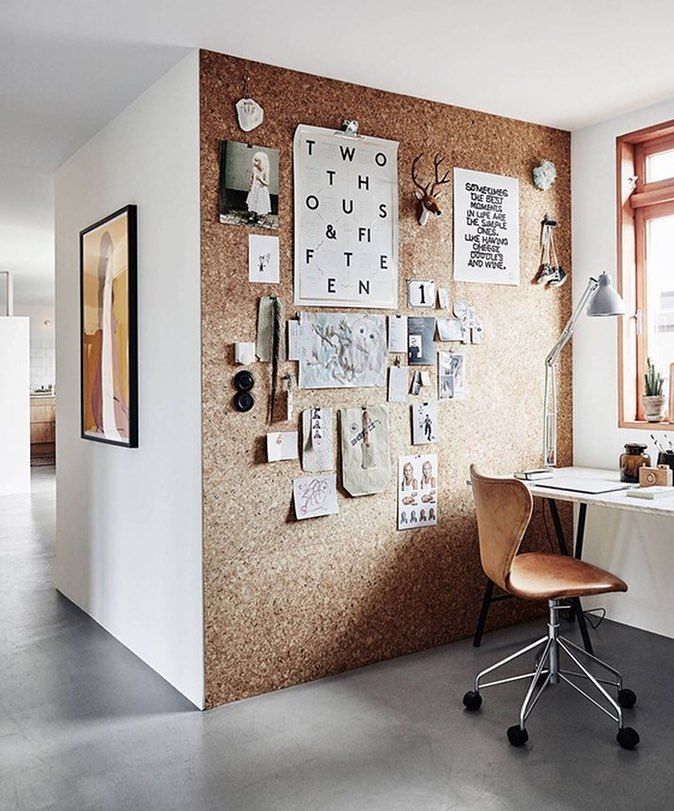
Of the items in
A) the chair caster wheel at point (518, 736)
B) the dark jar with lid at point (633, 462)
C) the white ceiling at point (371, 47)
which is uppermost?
the white ceiling at point (371, 47)

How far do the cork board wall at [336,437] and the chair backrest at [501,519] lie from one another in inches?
23.3

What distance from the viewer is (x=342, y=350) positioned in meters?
3.38

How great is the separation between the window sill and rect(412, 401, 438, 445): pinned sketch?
1.02 metres

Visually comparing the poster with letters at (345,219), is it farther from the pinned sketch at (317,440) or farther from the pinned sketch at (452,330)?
the pinned sketch at (317,440)

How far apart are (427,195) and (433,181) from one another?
0.09 m

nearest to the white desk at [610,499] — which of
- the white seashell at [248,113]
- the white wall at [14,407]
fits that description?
the white seashell at [248,113]

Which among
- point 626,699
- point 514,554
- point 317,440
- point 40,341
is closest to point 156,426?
point 317,440

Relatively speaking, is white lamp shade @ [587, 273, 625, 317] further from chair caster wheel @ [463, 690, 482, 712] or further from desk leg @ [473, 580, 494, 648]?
chair caster wheel @ [463, 690, 482, 712]

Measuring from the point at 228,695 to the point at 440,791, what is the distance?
1000mm

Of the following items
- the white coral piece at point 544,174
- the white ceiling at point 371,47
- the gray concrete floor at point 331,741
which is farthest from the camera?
the white coral piece at point 544,174

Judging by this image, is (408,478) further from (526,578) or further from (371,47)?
(371,47)

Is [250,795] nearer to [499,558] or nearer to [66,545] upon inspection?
[499,558]

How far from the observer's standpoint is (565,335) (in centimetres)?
377

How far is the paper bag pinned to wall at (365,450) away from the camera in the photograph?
3400mm
